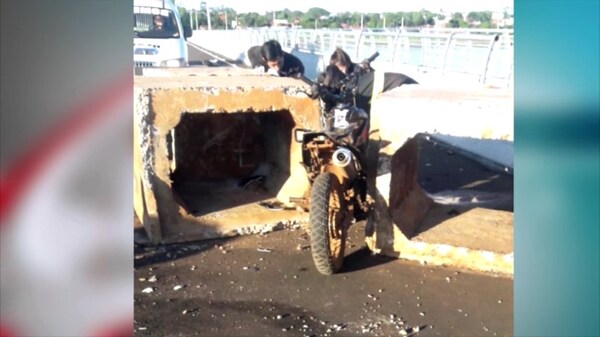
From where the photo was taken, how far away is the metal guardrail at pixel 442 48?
11.7 metres

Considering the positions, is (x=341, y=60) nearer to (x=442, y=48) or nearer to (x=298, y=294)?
(x=298, y=294)

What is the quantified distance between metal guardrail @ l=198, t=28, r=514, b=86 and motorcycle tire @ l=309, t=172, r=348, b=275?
311cm

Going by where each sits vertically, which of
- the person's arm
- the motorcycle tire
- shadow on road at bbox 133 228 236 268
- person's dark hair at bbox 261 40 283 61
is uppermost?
person's dark hair at bbox 261 40 283 61

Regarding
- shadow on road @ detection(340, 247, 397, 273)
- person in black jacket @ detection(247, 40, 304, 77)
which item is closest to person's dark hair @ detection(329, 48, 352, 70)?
person in black jacket @ detection(247, 40, 304, 77)

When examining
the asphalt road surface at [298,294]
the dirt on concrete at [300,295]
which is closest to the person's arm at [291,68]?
the asphalt road surface at [298,294]

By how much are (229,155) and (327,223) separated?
9.43ft

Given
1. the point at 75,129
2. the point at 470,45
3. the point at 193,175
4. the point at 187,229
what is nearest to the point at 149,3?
the point at 470,45

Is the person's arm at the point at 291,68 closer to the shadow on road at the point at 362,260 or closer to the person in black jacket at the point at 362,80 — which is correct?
the person in black jacket at the point at 362,80

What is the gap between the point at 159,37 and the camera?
1552cm

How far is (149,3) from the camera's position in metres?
14.2

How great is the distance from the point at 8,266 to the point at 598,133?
1.12 meters

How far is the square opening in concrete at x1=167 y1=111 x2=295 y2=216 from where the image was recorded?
304 inches

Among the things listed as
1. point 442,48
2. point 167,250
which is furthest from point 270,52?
point 442,48

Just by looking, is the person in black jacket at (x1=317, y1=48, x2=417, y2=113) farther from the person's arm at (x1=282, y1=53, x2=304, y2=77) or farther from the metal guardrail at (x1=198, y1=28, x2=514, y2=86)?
the metal guardrail at (x1=198, y1=28, x2=514, y2=86)
